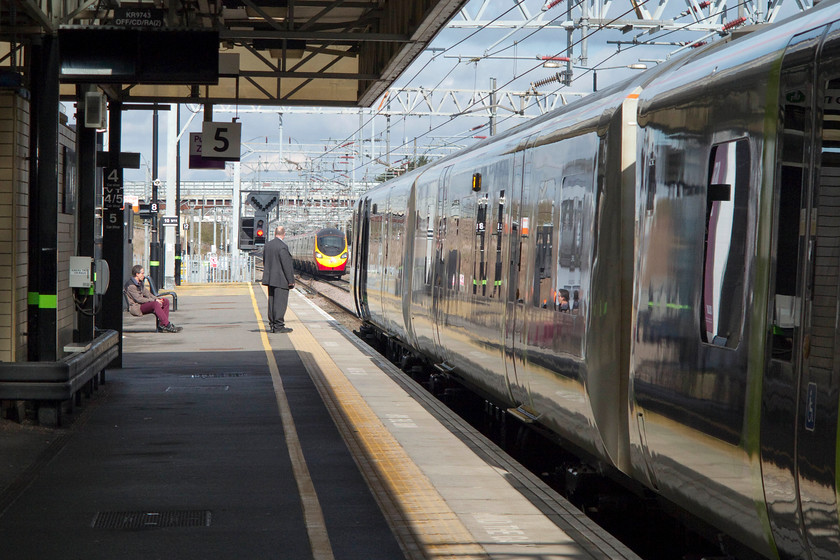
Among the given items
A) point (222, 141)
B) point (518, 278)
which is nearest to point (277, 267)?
point (222, 141)

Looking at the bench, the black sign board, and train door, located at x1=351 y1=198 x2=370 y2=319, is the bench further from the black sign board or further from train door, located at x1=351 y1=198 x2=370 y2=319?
train door, located at x1=351 y1=198 x2=370 y2=319

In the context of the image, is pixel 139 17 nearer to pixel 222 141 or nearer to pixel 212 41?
pixel 212 41

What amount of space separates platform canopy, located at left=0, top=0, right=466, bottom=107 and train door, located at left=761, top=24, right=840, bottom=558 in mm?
5955

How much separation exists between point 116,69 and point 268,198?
71.8ft

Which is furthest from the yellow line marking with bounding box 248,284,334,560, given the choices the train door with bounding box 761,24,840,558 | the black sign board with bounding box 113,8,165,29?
the black sign board with bounding box 113,8,165,29

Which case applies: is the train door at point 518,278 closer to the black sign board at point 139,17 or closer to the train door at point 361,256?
the black sign board at point 139,17

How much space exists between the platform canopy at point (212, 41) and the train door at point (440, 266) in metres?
1.60

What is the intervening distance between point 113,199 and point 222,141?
266cm

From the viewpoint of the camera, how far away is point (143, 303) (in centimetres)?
1952

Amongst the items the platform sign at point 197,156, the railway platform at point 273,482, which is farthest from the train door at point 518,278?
the platform sign at point 197,156

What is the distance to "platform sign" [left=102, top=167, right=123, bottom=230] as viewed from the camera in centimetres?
1261

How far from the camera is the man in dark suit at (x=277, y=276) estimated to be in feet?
61.7

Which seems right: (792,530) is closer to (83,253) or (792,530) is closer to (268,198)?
(83,253)

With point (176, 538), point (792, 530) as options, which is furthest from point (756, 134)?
point (176, 538)
